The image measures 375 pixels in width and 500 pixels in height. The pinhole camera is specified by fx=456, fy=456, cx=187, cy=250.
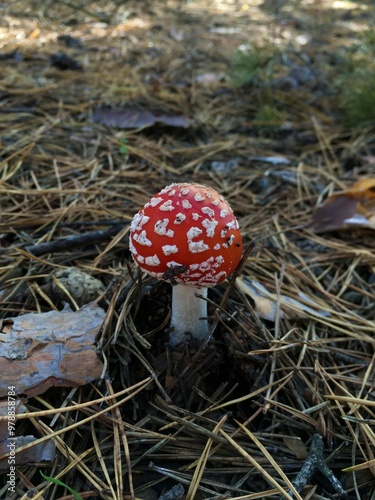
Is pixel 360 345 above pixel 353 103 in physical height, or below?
below

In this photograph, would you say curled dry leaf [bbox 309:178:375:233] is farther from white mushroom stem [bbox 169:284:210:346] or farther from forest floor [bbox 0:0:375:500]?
white mushroom stem [bbox 169:284:210:346]

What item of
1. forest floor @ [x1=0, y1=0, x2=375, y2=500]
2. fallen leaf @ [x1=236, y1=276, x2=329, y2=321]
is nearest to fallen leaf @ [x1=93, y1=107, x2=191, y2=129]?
forest floor @ [x1=0, y1=0, x2=375, y2=500]

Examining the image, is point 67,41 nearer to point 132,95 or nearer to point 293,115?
point 132,95

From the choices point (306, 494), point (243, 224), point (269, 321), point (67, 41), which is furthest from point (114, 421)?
point (67, 41)

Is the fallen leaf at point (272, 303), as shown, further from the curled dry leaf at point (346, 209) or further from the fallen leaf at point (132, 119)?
the fallen leaf at point (132, 119)

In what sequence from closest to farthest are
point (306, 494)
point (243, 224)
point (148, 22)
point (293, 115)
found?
1. point (306, 494)
2. point (243, 224)
3. point (293, 115)
4. point (148, 22)

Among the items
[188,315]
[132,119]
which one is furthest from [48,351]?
[132,119]

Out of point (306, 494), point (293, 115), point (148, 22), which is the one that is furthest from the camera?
point (148, 22)

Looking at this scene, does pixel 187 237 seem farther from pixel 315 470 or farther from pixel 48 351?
pixel 315 470
